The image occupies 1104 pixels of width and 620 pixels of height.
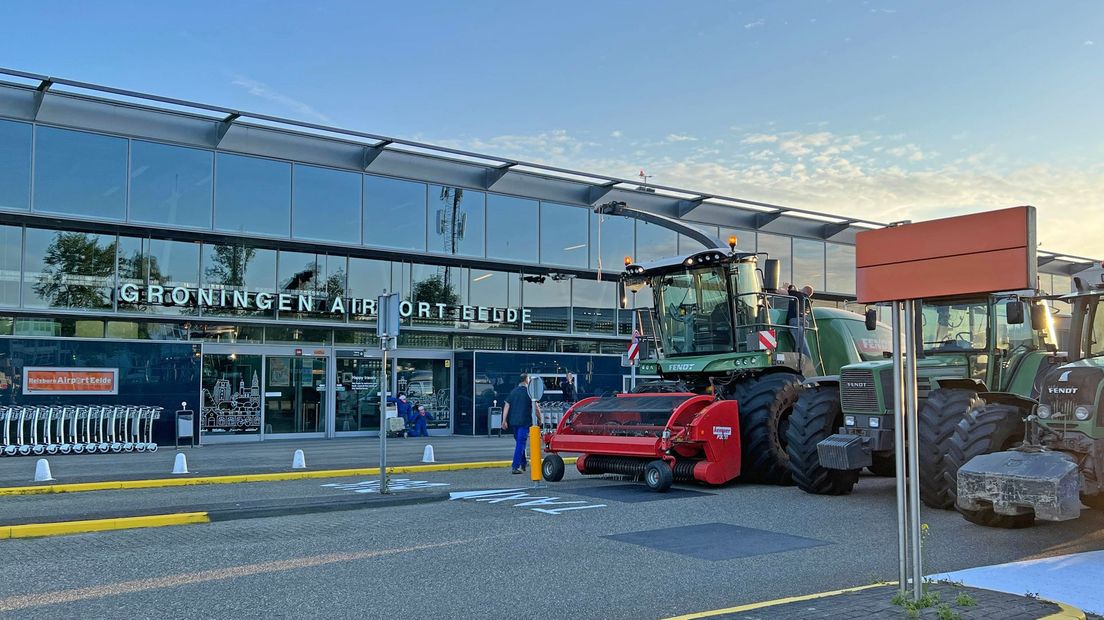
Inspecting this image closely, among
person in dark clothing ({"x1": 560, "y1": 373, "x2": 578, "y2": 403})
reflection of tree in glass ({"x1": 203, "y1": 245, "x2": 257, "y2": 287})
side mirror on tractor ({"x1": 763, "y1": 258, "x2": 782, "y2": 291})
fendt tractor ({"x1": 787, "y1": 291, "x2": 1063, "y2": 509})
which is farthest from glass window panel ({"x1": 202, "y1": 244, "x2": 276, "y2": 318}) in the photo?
fendt tractor ({"x1": 787, "y1": 291, "x2": 1063, "y2": 509})

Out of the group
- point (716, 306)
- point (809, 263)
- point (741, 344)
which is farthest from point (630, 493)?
point (809, 263)

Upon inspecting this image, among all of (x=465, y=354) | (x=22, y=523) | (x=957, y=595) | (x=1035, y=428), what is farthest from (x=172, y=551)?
(x=465, y=354)

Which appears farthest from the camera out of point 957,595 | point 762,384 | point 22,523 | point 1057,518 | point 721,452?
point 762,384

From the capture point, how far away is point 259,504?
39.5ft

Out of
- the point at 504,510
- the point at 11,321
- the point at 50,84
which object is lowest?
the point at 504,510

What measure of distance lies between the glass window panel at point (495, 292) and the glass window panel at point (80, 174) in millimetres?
10572

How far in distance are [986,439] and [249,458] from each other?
15.0m

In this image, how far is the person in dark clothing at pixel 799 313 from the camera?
1566 cm

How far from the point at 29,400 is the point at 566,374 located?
1556 cm

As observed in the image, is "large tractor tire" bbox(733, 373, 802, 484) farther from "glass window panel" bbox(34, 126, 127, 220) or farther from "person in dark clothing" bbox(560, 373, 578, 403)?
"glass window panel" bbox(34, 126, 127, 220)

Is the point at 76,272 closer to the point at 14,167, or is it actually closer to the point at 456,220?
the point at 14,167

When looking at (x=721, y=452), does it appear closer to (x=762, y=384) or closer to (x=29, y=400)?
(x=762, y=384)

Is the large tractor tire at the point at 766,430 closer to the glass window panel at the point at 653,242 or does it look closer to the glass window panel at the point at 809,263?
the glass window panel at the point at 653,242

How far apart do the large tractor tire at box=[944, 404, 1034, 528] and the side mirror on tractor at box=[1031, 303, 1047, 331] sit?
5.76 feet
